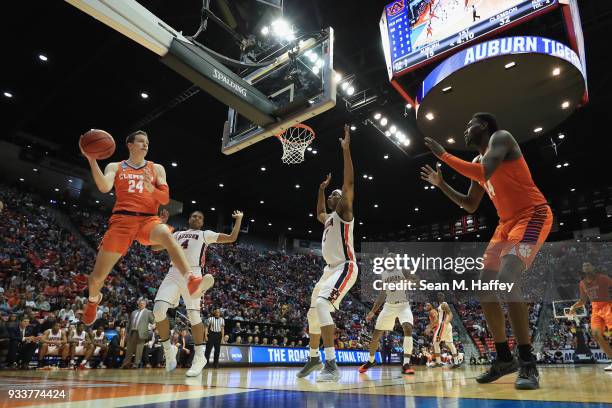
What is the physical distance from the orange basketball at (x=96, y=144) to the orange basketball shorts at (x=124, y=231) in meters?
0.59

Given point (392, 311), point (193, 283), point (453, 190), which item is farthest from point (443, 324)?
point (193, 283)

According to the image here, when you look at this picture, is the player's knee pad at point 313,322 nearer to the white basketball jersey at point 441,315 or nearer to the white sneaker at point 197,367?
the white sneaker at point 197,367

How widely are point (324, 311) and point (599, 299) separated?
187 inches

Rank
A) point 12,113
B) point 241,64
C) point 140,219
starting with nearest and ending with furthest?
point 140,219
point 241,64
point 12,113

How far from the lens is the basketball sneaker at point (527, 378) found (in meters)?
2.76

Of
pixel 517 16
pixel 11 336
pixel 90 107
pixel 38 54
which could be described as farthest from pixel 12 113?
pixel 517 16

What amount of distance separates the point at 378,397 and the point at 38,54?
47.1 feet

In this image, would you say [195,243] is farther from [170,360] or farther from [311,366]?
[311,366]

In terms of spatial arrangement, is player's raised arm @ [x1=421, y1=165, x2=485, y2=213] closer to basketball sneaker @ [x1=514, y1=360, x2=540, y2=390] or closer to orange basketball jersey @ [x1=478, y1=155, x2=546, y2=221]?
orange basketball jersey @ [x1=478, y1=155, x2=546, y2=221]

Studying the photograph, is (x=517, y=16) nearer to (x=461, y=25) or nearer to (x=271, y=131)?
(x=461, y=25)

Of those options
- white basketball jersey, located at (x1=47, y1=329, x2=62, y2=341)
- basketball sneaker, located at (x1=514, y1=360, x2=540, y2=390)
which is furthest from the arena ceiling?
white basketball jersey, located at (x1=47, y1=329, x2=62, y2=341)

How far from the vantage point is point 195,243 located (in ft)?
18.7

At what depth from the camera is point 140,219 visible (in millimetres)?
3826

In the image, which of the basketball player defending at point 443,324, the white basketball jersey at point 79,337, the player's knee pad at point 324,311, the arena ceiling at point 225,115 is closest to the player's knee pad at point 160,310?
the player's knee pad at point 324,311
